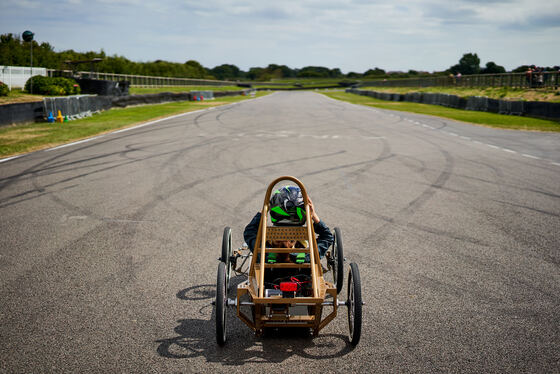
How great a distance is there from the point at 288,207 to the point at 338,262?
3.18 feet

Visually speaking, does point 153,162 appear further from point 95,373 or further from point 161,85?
point 161,85

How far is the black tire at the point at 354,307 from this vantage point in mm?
3812

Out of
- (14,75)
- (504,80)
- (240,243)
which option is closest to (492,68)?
(504,80)

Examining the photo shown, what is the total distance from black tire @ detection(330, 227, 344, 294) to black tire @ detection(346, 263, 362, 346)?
2.71ft

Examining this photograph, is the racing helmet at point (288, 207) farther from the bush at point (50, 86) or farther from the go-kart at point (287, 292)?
the bush at point (50, 86)

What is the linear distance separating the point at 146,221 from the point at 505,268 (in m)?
4.83

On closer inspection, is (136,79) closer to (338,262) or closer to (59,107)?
(59,107)

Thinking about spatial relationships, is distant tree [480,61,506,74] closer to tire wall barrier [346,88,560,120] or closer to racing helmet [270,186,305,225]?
tire wall barrier [346,88,560,120]

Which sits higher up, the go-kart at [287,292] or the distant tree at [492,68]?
the distant tree at [492,68]

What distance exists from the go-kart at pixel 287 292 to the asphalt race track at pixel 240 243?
219 mm

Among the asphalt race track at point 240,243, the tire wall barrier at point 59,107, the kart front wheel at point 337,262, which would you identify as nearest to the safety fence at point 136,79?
the tire wall barrier at point 59,107

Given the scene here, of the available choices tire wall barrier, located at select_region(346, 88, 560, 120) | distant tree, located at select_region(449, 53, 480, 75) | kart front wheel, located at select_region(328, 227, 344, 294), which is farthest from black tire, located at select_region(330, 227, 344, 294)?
distant tree, located at select_region(449, 53, 480, 75)

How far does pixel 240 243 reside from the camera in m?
6.38

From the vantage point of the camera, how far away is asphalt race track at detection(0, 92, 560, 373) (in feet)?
12.6
